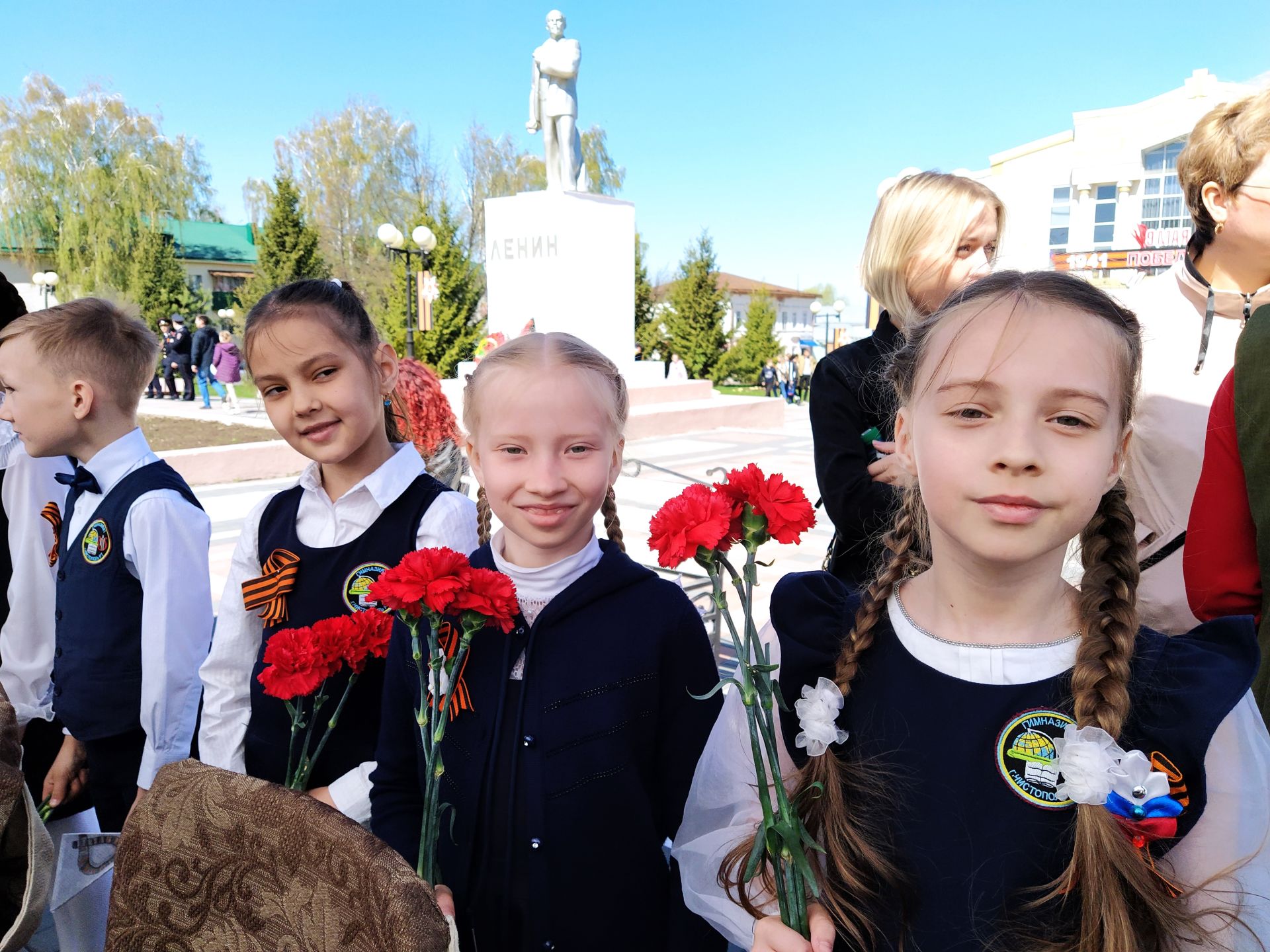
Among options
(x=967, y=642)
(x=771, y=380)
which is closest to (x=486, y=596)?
(x=967, y=642)

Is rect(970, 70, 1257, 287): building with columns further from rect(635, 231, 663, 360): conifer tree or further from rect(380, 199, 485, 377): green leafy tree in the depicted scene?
rect(380, 199, 485, 377): green leafy tree

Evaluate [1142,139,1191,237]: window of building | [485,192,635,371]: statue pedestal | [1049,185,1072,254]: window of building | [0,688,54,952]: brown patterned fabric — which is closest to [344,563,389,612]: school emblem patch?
[0,688,54,952]: brown patterned fabric

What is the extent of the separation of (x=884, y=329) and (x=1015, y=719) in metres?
1.23

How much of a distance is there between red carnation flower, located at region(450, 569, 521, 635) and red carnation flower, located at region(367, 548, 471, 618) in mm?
11

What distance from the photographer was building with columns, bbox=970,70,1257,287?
102 feet

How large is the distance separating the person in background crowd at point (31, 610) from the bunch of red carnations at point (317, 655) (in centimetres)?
139

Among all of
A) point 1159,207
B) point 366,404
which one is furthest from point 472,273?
point 1159,207

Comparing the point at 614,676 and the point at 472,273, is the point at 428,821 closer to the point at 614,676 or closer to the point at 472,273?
the point at 614,676

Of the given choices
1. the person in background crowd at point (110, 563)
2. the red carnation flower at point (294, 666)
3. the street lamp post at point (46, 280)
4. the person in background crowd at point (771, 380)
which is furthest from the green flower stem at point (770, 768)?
Result: the street lamp post at point (46, 280)

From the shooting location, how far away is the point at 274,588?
5.19 ft

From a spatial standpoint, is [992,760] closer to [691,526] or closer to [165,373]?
[691,526]

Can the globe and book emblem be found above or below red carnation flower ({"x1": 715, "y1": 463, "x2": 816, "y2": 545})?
below

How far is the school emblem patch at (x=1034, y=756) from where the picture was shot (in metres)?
0.96

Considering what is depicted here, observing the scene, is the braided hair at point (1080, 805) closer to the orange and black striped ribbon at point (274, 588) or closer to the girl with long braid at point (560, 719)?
the girl with long braid at point (560, 719)
